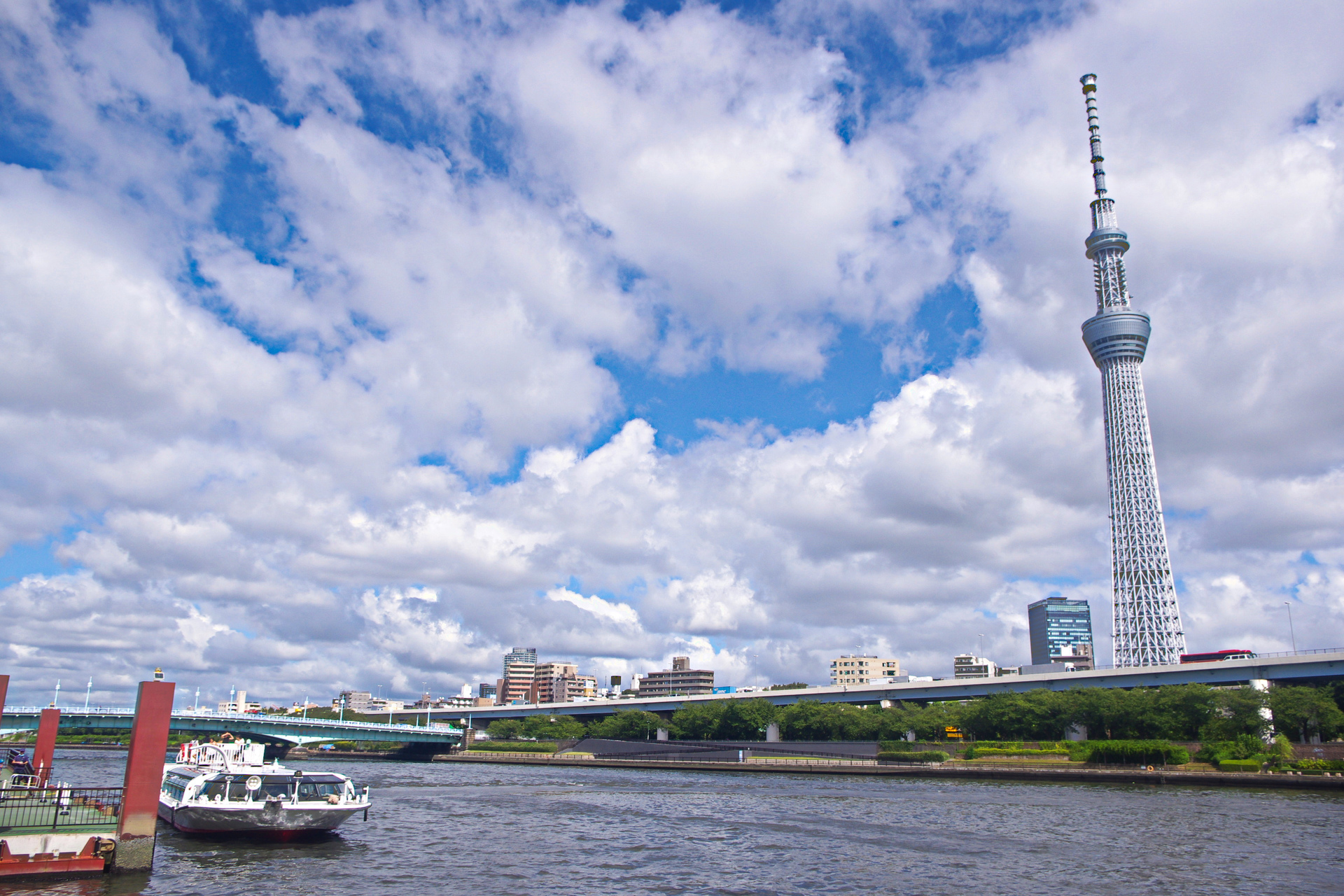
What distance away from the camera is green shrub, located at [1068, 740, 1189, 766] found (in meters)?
118

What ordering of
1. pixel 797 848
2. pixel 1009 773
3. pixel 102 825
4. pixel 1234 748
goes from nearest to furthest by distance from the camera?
pixel 102 825
pixel 797 848
pixel 1234 748
pixel 1009 773

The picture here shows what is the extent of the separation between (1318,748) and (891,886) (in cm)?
9820

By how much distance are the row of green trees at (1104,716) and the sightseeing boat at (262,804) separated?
372 feet

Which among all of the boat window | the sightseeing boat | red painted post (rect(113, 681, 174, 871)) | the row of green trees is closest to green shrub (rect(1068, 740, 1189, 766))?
the row of green trees

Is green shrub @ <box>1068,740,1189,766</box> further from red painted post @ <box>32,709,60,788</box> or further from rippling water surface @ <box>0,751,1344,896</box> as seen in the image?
red painted post @ <box>32,709,60,788</box>

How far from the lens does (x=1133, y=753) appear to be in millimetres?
121562

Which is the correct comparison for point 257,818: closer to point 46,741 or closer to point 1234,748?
point 46,741

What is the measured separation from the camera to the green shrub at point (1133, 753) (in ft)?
389

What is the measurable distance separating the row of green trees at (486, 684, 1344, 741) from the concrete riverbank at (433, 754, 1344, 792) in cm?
1725

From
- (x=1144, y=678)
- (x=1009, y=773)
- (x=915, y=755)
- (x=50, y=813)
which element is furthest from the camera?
(x=1144, y=678)

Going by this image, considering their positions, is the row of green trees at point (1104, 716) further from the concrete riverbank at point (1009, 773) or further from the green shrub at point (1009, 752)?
the concrete riverbank at point (1009, 773)

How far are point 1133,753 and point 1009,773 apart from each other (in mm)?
18525

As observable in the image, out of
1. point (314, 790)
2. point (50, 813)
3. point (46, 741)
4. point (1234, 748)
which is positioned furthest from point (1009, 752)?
point (50, 813)

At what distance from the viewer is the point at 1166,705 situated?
13125cm
